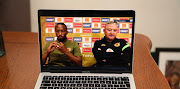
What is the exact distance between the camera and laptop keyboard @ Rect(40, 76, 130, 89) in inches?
30.1

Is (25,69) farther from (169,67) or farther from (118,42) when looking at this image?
(169,67)

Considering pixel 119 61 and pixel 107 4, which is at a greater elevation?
pixel 107 4

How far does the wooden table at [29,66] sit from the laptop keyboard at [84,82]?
0.16 feet

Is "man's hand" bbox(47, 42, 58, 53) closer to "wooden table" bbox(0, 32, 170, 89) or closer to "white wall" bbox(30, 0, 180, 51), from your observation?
"wooden table" bbox(0, 32, 170, 89)

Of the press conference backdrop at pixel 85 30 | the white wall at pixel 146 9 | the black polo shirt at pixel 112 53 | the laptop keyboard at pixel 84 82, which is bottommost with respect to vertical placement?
the laptop keyboard at pixel 84 82

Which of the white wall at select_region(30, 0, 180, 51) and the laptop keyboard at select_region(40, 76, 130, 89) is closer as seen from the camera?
the laptop keyboard at select_region(40, 76, 130, 89)

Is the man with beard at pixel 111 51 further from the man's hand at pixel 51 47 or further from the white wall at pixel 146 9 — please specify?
the white wall at pixel 146 9

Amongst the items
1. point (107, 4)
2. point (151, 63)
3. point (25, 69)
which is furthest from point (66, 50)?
point (107, 4)

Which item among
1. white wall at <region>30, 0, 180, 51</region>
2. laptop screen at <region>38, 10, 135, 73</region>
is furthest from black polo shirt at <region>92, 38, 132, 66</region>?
white wall at <region>30, 0, 180, 51</region>

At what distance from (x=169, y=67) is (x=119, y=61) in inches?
42.3

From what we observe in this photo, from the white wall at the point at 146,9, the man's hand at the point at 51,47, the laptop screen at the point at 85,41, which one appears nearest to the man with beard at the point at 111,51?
the laptop screen at the point at 85,41

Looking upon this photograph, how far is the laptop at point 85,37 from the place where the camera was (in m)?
0.82

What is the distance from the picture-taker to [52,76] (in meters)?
0.83

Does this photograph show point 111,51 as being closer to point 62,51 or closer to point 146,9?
point 62,51
